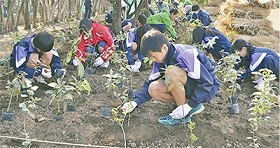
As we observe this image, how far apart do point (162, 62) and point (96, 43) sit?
63.9 inches

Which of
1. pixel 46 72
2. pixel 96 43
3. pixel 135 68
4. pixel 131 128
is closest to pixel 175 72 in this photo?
pixel 131 128

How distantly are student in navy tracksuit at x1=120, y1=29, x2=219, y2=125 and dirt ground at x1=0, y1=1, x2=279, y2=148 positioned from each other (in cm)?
15

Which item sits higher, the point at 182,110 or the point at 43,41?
the point at 43,41

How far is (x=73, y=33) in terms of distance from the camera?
5.31 metres

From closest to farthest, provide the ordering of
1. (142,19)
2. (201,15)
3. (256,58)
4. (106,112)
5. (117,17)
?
(106,112), (256,58), (142,19), (117,17), (201,15)

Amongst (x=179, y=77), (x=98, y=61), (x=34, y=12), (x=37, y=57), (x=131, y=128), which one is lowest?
(x=131, y=128)

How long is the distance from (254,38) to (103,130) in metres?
4.79

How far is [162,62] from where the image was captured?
2715 mm

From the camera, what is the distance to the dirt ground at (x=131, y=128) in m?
2.63

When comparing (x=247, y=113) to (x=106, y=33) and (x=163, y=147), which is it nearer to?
(x=163, y=147)

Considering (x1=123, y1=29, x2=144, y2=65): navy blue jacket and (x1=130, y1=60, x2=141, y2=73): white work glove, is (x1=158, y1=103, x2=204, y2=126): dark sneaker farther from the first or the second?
(x1=123, y1=29, x2=144, y2=65): navy blue jacket

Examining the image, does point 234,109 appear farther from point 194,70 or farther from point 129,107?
point 129,107

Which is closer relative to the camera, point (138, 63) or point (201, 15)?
point (138, 63)

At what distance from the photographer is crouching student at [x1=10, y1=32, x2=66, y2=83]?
123 inches
